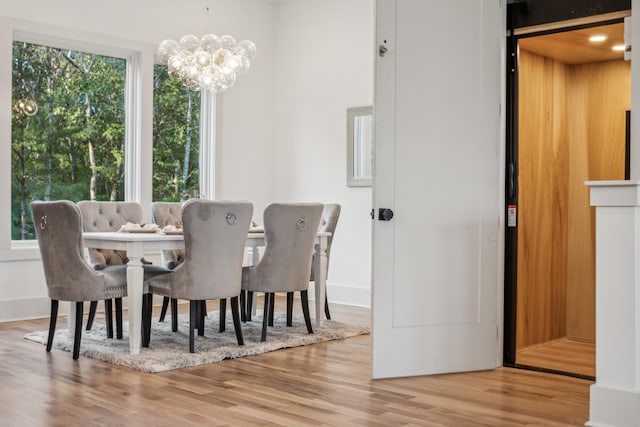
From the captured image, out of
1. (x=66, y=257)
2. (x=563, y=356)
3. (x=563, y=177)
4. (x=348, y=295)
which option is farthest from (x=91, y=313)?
(x=563, y=177)

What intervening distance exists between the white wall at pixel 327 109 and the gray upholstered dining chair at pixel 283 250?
6.88ft

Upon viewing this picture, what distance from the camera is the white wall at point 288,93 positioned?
7.12 metres

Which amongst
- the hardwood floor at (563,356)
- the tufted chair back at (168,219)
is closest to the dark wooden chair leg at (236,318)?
the tufted chair back at (168,219)

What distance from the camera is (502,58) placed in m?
4.28

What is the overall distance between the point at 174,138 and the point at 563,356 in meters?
4.40

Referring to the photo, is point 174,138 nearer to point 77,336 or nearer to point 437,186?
point 77,336

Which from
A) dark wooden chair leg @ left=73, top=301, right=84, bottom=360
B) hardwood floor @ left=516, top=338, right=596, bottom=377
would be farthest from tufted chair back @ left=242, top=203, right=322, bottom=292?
hardwood floor @ left=516, top=338, right=596, bottom=377

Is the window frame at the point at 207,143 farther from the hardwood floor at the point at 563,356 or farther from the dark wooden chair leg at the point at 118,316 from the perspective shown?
the hardwood floor at the point at 563,356

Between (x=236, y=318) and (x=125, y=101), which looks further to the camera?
(x=125, y=101)

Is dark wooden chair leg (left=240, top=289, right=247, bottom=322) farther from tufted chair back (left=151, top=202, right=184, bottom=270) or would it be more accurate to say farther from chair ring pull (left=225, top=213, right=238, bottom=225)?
chair ring pull (left=225, top=213, right=238, bottom=225)

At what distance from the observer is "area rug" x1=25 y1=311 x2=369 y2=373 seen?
4.35m

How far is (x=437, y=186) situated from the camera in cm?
407

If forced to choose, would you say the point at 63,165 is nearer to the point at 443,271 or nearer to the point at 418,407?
the point at 443,271

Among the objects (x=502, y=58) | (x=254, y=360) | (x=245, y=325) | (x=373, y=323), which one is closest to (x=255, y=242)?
(x=245, y=325)
